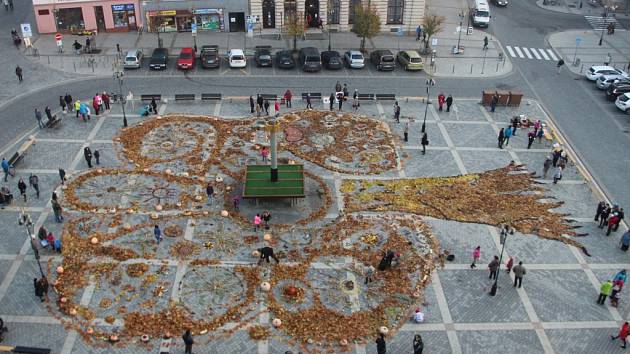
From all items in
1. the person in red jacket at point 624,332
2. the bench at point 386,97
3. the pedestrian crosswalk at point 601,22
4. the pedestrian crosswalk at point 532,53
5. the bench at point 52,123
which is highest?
the pedestrian crosswalk at point 601,22

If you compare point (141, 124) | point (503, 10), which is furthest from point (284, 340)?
point (503, 10)

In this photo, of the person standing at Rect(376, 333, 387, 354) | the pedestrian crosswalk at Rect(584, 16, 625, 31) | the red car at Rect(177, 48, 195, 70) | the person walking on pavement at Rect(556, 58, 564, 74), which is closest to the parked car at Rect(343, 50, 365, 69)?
the red car at Rect(177, 48, 195, 70)

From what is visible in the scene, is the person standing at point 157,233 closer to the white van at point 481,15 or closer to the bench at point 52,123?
the bench at point 52,123

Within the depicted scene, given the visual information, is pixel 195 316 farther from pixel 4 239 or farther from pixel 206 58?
pixel 206 58

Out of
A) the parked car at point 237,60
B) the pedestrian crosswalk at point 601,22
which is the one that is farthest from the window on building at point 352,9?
the pedestrian crosswalk at point 601,22

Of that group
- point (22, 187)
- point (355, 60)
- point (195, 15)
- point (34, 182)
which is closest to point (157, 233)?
point (34, 182)

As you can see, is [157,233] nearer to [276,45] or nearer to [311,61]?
[311,61]

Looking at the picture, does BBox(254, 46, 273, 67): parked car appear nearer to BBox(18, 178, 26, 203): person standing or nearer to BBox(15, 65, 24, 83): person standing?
BBox(15, 65, 24, 83): person standing
